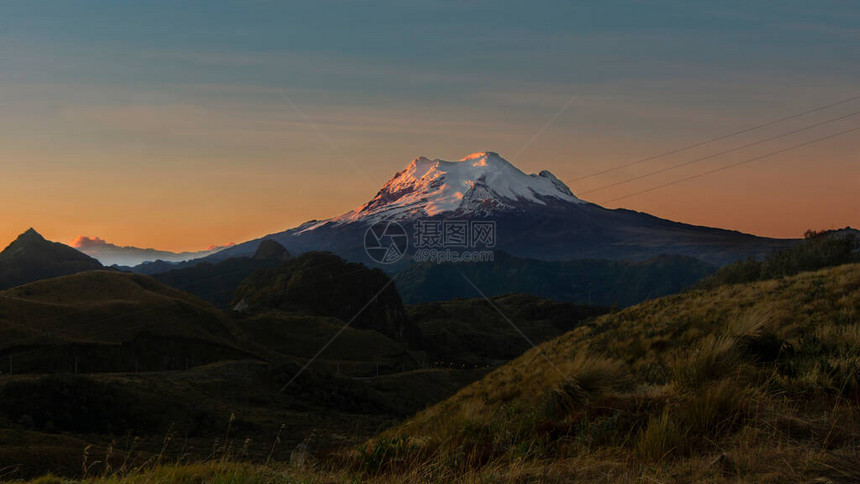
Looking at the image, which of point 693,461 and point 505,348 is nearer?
point 693,461

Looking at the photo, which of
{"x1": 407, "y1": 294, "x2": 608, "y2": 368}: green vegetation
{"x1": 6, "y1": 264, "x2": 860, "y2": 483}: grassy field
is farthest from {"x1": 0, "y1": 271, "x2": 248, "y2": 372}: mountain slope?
{"x1": 6, "y1": 264, "x2": 860, "y2": 483}: grassy field

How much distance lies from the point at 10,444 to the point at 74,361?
47.9 metres

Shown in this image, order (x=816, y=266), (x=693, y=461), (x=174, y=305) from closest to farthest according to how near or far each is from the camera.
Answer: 1. (x=693, y=461)
2. (x=816, y=266)
3. (x=174, y=305)

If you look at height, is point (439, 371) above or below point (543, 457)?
below

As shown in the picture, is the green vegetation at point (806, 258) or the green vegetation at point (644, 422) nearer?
the green vegetation at point (644, 422)

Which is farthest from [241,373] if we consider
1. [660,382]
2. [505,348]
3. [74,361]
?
[505,348]

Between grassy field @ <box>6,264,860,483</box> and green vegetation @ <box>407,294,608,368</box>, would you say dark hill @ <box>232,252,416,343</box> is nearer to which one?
green vegetation @ <box>407,294,608,368</box>

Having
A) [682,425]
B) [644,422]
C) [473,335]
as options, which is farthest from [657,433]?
[473,335]

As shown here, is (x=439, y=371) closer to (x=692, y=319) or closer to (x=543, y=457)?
(x=692, y=319)

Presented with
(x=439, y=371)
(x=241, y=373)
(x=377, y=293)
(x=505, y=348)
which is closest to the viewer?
(x=241, y=373)

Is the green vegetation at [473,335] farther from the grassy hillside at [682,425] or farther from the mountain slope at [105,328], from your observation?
the grassy hillside at [682,425]

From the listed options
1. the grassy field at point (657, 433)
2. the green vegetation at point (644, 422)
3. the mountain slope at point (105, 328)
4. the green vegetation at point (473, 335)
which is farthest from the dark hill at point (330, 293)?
the grassy field at point (657, 433)

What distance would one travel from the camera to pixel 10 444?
34.1 metres

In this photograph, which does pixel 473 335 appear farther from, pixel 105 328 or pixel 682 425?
pixel 682 425
